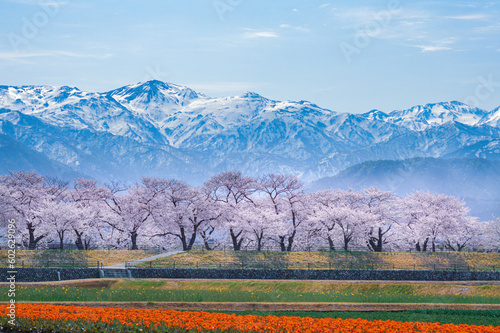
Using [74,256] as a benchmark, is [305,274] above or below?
below

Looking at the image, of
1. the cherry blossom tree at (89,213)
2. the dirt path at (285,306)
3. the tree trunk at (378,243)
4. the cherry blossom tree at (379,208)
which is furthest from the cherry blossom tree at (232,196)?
the dirt path at (285,306)

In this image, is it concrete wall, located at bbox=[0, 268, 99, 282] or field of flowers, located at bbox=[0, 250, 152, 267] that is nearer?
concrete wall, located at bbox=[0, 268, 99, 282]

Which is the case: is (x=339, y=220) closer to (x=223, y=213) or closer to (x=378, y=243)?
(x=378, y=243)

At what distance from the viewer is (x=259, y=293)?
33.8 m

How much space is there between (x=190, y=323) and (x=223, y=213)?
53.4 m

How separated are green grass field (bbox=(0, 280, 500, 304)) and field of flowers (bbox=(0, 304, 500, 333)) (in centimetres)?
880

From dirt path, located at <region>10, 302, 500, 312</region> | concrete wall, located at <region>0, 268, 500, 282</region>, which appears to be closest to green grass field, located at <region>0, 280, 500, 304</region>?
dirt path, located at <region>10, 302, 500, 312</region>

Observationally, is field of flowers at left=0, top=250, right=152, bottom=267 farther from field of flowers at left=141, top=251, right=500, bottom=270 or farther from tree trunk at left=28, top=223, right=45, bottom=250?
tree trunk at left=28, top=223, right=45, bottom=250

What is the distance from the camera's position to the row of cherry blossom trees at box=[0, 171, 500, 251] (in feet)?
239

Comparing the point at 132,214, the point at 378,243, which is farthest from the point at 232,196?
the point at 378,243

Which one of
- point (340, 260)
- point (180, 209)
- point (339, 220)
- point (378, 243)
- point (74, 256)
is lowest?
point (340, 260)

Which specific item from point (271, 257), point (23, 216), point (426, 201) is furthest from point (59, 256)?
point (426, 201)

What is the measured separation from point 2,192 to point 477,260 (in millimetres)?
61512

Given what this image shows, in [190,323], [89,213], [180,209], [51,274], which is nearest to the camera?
[190,323]
